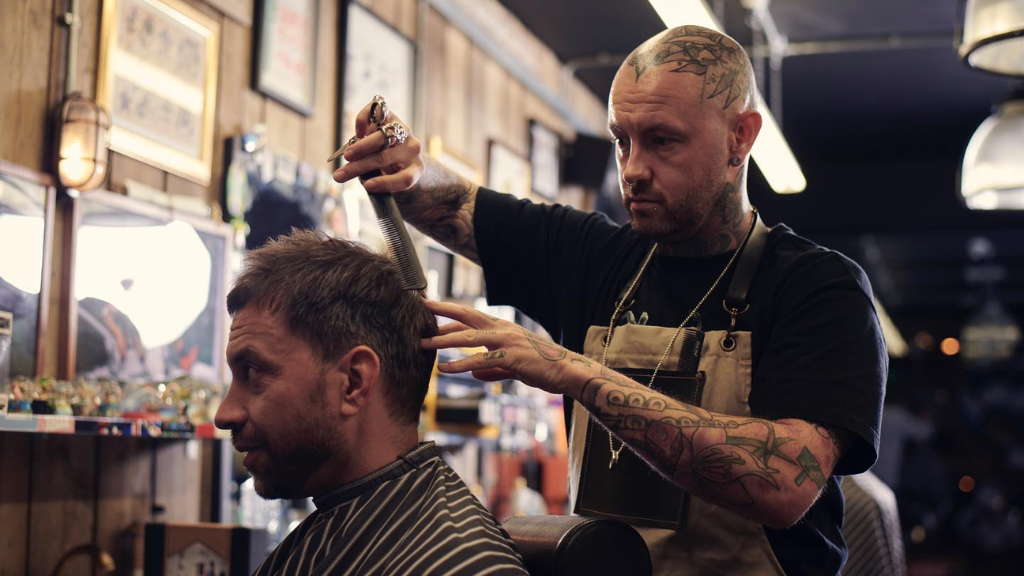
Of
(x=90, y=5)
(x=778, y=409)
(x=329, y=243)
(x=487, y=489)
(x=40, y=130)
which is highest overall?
(x=90, y=5)

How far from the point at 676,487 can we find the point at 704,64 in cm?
72

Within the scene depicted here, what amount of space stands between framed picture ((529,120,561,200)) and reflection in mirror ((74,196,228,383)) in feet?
10.2

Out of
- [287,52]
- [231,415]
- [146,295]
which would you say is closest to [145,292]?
[146,295]

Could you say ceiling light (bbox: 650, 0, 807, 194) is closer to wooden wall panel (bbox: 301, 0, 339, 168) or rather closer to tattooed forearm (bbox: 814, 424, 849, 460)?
wooden wall panel (bbox: 301, 0, 339, 168)

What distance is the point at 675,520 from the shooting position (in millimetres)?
1872

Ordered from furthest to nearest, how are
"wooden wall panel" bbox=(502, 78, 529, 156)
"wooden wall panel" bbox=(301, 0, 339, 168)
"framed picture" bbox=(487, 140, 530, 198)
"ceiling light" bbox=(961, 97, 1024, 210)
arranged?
"wooden wall panel" bbox=(502, 78, 529, 156), "framed picture" bbox=(487, 140, 530, 198), "ceiling light" bbox=(961, 97, 1024, 210), "wooden wall panel" bbox=(301, 0, 339, 168)

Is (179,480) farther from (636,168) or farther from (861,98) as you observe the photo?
(861,98)

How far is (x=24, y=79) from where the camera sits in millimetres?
2623

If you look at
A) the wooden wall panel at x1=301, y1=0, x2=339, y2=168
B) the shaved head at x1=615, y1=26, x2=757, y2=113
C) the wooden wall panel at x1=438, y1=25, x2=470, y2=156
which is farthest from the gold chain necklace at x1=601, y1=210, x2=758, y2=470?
the wooden wall panel at x1=438, y1=25, x2=470, y2=156

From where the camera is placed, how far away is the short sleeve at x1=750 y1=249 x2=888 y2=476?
1.73 metres

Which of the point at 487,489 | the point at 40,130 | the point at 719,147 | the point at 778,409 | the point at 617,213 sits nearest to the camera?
the point at 778,409

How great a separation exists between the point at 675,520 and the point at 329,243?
2.39ft

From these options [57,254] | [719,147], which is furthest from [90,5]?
[719,147]

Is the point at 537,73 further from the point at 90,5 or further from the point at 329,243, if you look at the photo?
the point at 329,243
